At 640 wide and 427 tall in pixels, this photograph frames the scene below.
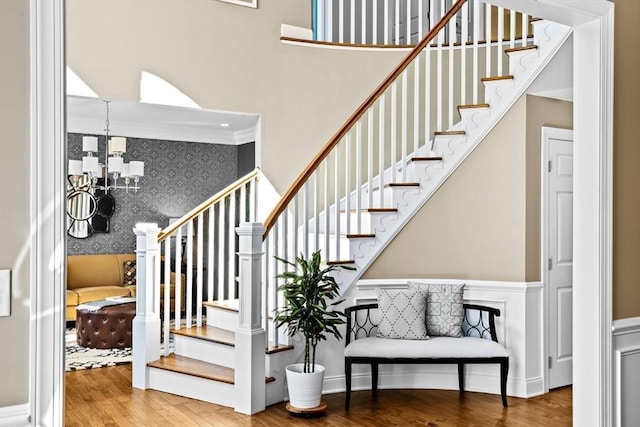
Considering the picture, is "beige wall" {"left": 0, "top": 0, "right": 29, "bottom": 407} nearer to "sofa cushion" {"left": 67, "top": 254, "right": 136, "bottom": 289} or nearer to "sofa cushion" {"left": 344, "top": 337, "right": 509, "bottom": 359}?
"sofa cushion" {"left": 344, "top": 337, "right": 509, "bottom": 359}

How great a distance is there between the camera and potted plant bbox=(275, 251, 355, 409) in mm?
4309

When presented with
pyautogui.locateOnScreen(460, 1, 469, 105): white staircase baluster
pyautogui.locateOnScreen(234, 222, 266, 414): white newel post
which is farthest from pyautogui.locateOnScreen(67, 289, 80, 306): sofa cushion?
pyautogui.locateOnScreen(460, 1, 469, 105): white staircase baluster

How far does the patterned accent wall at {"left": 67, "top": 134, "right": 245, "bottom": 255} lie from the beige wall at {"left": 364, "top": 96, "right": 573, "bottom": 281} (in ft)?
15.6

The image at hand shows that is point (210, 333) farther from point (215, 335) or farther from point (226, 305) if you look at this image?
point (226, 305)

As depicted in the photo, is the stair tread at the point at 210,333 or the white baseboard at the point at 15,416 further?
the stair tread at the point at 210,333

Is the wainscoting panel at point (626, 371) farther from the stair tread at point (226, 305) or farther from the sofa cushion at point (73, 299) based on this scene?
the sofa cushion at point (73, 299)

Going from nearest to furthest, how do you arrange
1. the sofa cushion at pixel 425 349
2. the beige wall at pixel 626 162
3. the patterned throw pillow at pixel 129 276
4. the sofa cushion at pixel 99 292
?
the beige wall at pixel 626 162
the sofa cushion at pixel 425 349
the sofa cushion at pixel 99 292
the patterned throw pillow at pixel 129 276

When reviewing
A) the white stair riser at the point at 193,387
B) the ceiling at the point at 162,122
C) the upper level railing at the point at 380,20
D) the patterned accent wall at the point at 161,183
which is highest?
the upper level railing at the point at 380,20

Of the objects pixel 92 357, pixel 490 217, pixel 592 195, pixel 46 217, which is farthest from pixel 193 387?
Answer: pixel 46 217

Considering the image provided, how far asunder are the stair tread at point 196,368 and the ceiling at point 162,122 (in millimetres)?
2466

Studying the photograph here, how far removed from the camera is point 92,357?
6.00 meters

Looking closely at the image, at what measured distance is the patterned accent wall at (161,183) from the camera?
8523mm

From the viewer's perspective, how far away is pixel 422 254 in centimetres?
511

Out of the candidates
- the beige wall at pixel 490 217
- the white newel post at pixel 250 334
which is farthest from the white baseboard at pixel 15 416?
the beige wall at pixel 490 217
